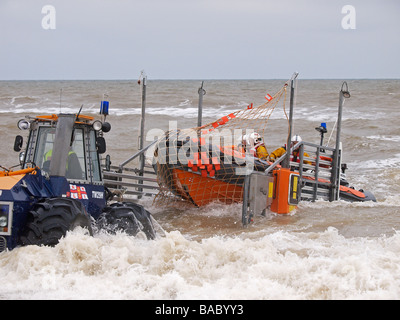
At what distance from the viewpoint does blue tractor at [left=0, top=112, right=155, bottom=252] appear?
493 centimetres

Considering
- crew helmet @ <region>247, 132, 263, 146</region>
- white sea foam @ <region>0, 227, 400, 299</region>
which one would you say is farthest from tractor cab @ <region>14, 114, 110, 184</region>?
crew helmet @ <region>247, 132, 263, 146</region>

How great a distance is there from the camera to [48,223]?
4.95 metres

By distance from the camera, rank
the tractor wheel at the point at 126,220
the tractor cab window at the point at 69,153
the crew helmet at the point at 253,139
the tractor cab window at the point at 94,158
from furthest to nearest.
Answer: the crew helmet at the point at 253,139 → the tractor cab window at the point at 94,158 → the tractor cab window at the point at 69,153 → the tractor wheel at the point at 126,220

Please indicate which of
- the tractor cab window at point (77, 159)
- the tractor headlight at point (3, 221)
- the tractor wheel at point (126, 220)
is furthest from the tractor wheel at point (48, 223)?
the tractor cab window at point (77, 159)

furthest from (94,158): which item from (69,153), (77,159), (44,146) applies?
(44,146)

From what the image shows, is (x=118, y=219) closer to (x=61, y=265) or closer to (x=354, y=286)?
(x=61, y=265)

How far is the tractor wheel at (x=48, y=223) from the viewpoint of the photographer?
16.1 ft

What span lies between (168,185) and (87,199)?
3.46 meters

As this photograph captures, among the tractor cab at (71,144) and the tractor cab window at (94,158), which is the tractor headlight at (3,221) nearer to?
the tractor cab at (71,144)

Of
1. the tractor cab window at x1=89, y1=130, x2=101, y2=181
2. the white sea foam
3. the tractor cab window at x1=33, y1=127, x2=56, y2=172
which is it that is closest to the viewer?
the white sea foam

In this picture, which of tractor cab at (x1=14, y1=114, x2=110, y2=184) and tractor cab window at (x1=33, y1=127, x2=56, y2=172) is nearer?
tractor cab at (x1=14, y1=114, x2=110, y2=184)

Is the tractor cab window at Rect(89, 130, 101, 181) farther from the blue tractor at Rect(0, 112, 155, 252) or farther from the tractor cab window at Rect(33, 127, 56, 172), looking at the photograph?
the tractor cab window at Rect(33, 127, 56, 172)

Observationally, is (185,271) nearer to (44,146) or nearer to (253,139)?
(44,146)
